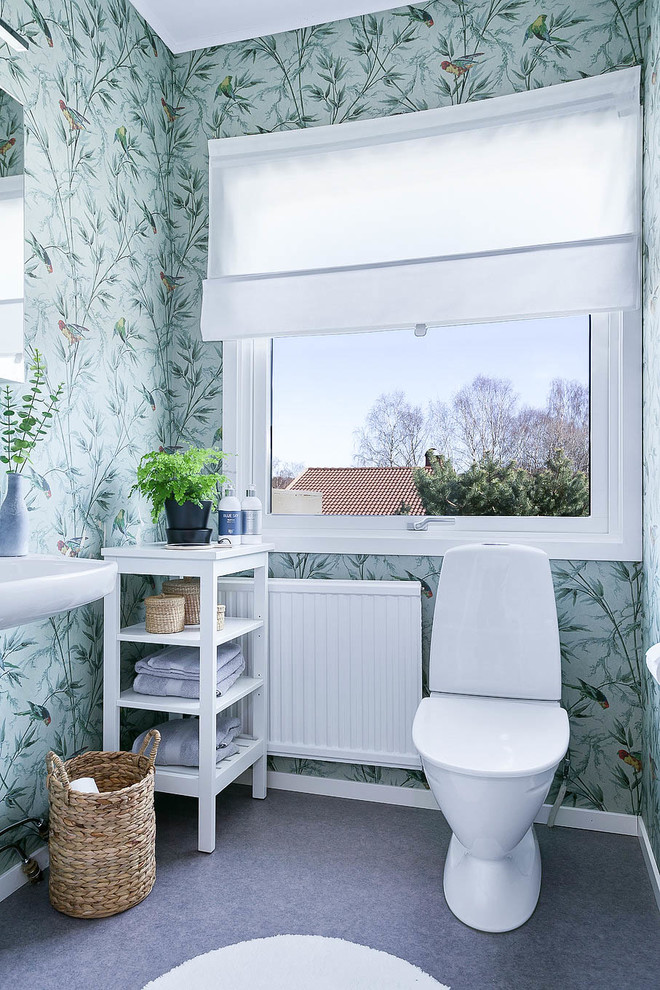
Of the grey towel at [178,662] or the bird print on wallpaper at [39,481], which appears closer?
the bird print on wallpaper at [39,481]

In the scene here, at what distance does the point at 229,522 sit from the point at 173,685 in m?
0.53

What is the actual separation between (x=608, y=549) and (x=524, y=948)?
1.10 meters

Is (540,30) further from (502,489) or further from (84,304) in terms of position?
(84,304)

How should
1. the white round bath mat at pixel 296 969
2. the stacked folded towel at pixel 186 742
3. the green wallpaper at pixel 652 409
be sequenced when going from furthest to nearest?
1. the stacked folded towel at pixel 186 742
2. the green wallpaper at pixel 652 409
3. the white round bath mat at pixel 296 969

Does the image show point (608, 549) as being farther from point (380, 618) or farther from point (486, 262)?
point (486, 262)

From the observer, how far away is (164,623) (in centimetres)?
201

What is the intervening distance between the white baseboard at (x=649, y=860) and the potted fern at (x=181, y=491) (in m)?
1.55

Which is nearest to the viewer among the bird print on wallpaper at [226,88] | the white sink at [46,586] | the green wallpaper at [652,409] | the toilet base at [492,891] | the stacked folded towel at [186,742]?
the white sink at [46,586]

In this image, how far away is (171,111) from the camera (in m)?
2.51

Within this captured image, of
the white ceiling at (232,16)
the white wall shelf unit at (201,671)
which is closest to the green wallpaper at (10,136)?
the white ceiling at (232,16)

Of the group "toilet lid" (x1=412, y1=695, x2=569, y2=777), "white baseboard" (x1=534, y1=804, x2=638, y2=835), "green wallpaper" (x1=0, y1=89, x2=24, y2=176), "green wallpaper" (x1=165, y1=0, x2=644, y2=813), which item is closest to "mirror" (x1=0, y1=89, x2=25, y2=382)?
"green wallpaper" (x1=0, y1=89, x2=24, y2=176)

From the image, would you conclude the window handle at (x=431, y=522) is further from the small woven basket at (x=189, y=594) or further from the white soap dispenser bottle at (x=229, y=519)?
the small woven basket at (x=189, y=594)

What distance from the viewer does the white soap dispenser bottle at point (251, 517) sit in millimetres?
2266

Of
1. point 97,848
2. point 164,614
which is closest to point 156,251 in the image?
point 164,614
